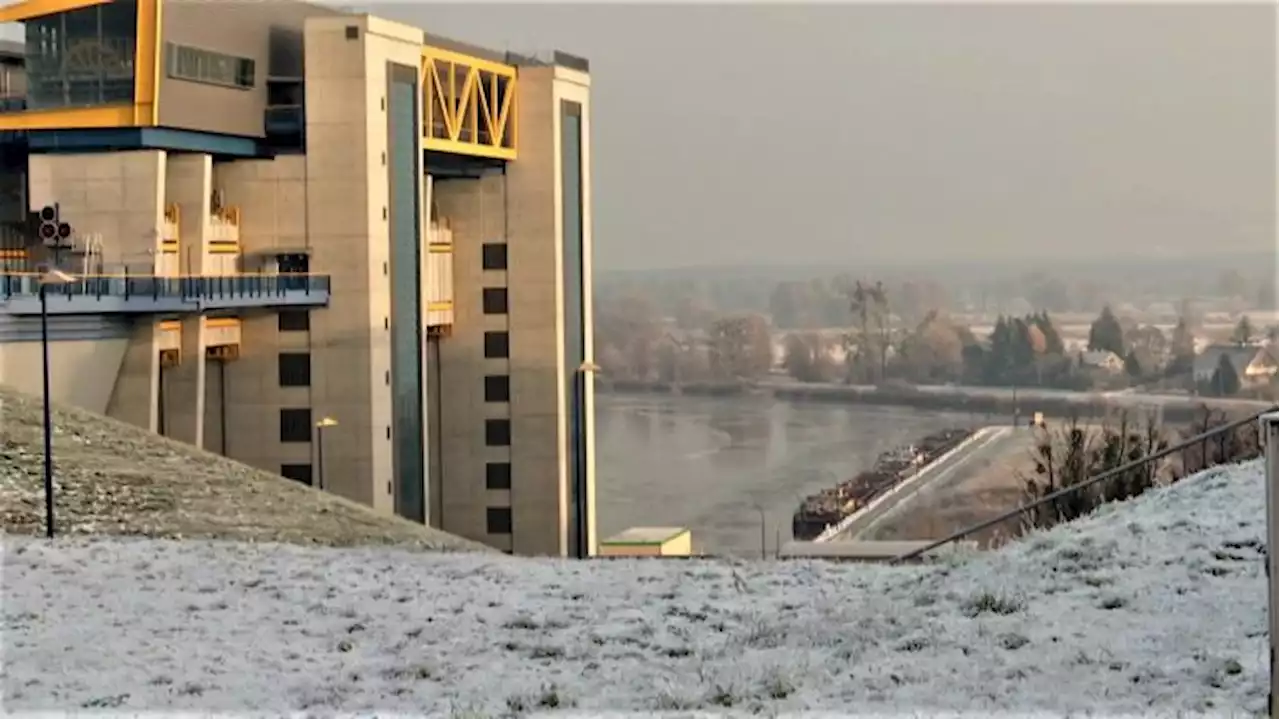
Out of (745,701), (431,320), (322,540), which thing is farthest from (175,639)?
(431,320)

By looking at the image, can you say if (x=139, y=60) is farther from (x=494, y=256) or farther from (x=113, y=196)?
(x=494, y=256)

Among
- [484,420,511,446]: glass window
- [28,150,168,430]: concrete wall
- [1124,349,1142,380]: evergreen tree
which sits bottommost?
[484,420,511,446]: glass window

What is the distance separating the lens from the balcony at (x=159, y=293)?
37562 millimetres

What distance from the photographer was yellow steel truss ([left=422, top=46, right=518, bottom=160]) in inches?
2021

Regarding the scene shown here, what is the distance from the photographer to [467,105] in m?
54.9

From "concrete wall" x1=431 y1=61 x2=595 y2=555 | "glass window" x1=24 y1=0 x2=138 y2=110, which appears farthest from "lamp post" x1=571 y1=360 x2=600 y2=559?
"glass window" x1=24 y1=0 x2=138 y2=110

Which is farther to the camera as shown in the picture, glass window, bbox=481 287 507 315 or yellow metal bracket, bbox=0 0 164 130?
glass window, bbox=481 287 507 315

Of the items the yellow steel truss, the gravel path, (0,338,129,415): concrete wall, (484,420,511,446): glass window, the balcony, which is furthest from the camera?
(484,420,511,446): glass window

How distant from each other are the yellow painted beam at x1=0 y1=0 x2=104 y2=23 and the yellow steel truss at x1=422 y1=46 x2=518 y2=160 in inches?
425

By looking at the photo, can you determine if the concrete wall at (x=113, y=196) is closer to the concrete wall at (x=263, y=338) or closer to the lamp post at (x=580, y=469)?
the concrete wall at (x=263, y=338)

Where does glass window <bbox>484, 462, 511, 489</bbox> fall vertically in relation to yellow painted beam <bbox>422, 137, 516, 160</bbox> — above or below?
below

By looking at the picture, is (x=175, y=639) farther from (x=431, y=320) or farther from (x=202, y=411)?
(x=431, y=320)

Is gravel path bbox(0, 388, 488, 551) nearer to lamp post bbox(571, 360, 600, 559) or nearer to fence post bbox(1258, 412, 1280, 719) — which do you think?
fence post bbox(1258, 412, 1280, 719)

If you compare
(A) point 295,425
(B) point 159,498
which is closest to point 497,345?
(A) point 295,425
